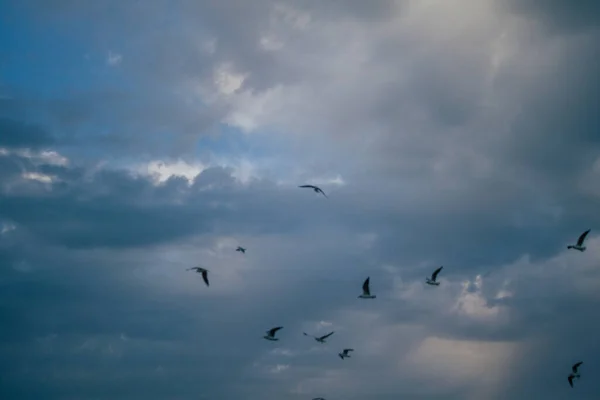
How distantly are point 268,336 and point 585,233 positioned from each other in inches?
1962

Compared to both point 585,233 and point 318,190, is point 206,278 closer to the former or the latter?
point 318,190

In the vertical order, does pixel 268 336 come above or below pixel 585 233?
below

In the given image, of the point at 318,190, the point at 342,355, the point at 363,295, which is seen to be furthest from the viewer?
the point at 342,355

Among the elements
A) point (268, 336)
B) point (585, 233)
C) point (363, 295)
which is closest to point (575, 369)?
point (585, 233)

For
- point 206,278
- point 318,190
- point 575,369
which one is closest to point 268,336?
point 206,278

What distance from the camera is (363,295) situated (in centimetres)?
13525

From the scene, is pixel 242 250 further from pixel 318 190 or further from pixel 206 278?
pixel 318 190

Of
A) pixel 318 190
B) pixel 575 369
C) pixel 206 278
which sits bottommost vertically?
pixel 575 369

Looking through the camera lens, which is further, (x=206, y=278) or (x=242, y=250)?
(x=242, y=250)

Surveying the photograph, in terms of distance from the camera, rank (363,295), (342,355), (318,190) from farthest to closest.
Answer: (342,355) → (363,295) → (318,190)

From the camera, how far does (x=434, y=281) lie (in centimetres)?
13712

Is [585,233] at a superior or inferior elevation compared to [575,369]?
superior

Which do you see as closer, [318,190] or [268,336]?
[318,190]

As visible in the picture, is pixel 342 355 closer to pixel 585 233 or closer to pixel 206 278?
pixel 206 278
